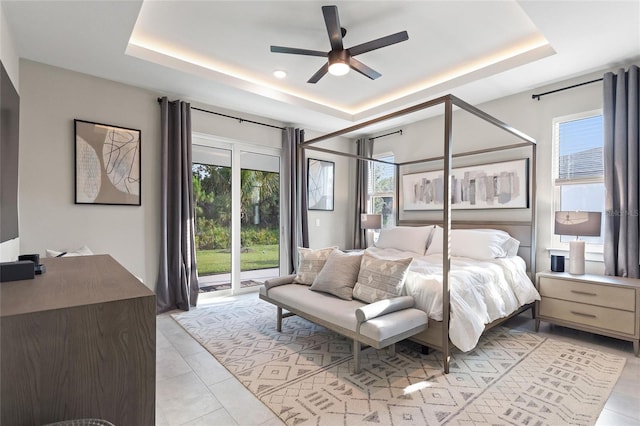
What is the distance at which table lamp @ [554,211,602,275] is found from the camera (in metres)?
2.97

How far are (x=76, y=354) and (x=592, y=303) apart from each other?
3.76 metres

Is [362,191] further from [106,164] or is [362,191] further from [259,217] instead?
[106,164]

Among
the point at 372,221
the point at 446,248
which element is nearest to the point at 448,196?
the point at 446,248

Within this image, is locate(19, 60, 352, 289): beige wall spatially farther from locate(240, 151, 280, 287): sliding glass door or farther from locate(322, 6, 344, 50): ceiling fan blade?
locate(322, 6, 344, 50): ceiling fan blade

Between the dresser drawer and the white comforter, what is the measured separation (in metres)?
0.14

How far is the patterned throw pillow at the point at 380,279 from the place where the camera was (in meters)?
2.57

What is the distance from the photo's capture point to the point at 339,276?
2867mm

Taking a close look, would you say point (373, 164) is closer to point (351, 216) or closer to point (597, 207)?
point (351, 216)

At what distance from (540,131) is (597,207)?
105 centimetres

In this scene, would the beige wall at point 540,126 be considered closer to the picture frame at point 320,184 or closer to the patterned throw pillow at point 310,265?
the picture frame at point 320,184

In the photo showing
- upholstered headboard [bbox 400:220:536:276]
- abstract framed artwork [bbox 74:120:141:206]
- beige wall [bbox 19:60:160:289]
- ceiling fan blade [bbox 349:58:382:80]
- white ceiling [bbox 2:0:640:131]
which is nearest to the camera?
white ceiling [bbox 2:0:640:131]

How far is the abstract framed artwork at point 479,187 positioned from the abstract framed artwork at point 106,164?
394 cm

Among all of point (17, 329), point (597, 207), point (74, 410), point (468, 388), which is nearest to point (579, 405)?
point (468, 388)

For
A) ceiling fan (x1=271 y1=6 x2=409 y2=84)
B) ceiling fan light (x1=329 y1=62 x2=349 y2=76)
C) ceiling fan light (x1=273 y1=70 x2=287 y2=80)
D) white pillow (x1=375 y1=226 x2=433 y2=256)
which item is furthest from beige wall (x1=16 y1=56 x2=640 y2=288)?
ceiling fan light (x1=329 y1=62 x2=349 y2=76)
